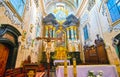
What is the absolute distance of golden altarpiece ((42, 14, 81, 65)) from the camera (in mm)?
9274

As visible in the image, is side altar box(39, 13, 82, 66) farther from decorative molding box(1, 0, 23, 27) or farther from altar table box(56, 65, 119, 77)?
altar table box(56, 65, 119, 77)

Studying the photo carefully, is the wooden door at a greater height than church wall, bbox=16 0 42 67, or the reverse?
church wall, bbox=16 0 42 67

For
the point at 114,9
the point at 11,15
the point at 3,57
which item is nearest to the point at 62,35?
the point at 114,9

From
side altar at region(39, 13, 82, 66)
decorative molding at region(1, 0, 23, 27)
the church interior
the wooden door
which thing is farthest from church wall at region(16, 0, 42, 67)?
side altar at region(39, 13, 82, 66)

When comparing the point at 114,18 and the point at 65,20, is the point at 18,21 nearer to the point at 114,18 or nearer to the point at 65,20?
the point at 114,18

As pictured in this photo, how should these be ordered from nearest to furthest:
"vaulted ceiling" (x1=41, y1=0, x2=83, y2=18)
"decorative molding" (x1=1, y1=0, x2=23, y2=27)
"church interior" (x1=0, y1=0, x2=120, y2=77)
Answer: "church interior" (x1=0, y1=0, x2=120, y2=77), "decorative molding" (x1=1, y1=0, x2=23, y2=27), "vaulted ceiling" (x1=41, y1=0, x2=83, y2=18)

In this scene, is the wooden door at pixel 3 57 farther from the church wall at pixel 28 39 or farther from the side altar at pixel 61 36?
the side altar at pixel 61 36

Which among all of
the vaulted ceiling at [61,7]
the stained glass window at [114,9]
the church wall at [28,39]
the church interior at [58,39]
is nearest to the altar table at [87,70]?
the church interior at [58,39]

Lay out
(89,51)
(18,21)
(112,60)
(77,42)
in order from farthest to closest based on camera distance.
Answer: (77,42), (89,51), (112,60), (18,21)

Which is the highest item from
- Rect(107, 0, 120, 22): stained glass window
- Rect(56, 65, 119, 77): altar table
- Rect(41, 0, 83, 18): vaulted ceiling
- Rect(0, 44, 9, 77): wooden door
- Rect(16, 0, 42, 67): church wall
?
Rect(41, 0, 83, 18): vaulted ceiling

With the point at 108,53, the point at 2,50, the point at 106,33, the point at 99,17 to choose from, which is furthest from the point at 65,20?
the point at 2,50

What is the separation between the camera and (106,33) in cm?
599

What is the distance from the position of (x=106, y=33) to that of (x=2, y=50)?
18.7 ft

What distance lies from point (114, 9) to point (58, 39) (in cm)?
400
